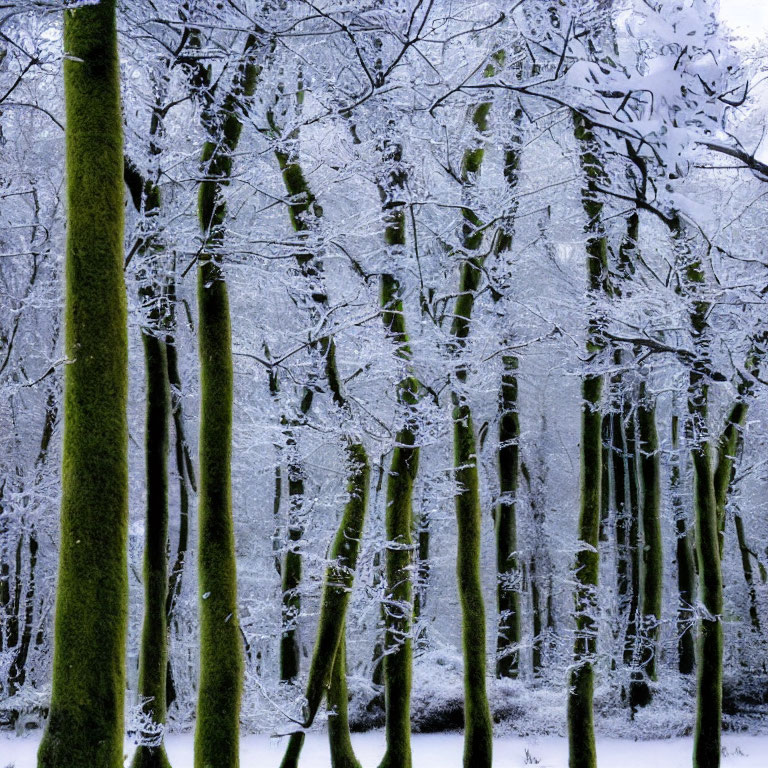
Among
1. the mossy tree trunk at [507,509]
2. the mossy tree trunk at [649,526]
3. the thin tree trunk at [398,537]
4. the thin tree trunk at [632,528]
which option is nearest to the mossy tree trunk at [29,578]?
the thin tree trunk at [398,537]

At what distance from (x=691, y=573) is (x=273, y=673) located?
12361mm

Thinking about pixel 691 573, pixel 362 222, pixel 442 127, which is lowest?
pixel 691 573

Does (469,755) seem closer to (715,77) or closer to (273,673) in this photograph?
(715,77)

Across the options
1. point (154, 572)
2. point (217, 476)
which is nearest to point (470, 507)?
point (154, 572)

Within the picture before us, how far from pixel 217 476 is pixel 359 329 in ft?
8.23

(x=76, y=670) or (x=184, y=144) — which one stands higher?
(x=184, y=144)

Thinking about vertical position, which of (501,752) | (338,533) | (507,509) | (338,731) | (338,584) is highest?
(507,509)

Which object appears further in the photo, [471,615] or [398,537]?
[471,615]

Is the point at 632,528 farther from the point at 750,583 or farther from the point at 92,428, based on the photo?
the point at 92,428

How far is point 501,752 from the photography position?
46.2 ft

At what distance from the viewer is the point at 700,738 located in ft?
32.7

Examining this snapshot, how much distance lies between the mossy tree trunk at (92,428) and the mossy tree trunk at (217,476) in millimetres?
1625

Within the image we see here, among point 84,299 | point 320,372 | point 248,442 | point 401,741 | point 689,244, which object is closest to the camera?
point 84,299

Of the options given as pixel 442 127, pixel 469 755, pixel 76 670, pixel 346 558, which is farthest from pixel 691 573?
pixel 76 670
